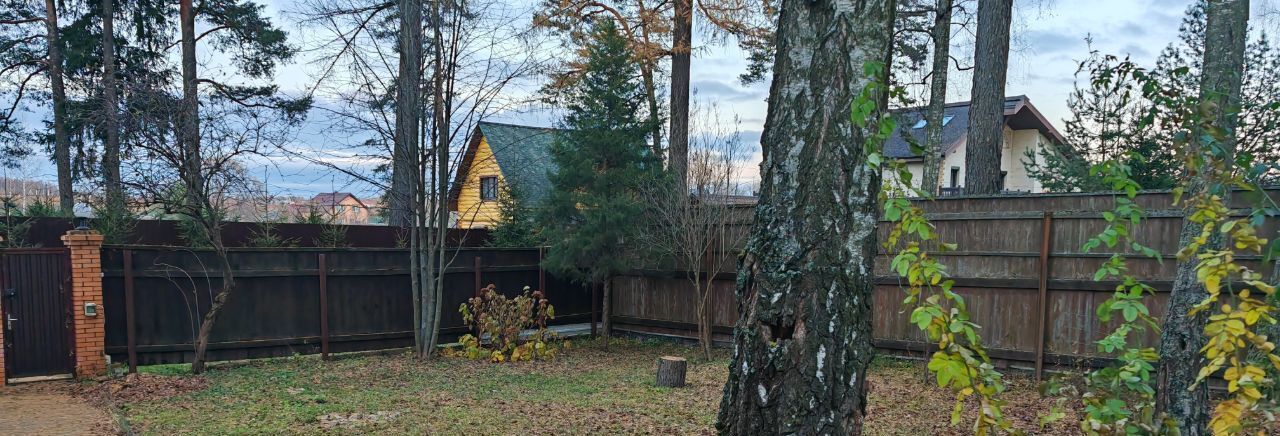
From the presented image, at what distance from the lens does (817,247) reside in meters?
2.23

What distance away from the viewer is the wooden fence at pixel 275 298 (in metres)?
7.63

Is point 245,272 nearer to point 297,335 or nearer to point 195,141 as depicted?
point 297,335

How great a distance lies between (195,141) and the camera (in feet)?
23.3

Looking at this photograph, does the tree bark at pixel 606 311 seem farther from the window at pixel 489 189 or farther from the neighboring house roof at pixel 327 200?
the neighboring house roof at pixel 327 200

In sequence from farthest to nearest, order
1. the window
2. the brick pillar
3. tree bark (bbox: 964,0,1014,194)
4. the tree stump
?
the window, tree bark (bbox: 964,0,1014,194), the brick pillar, the tree stump

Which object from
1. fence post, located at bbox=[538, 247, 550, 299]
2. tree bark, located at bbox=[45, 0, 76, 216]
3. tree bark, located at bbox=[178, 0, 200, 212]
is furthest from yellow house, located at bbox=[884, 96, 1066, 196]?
tree bark, located at bbox=[45, 0, 76, 216]

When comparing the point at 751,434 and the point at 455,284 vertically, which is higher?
the point at 751,434

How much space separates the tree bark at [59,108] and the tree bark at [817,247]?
13579 millimetres

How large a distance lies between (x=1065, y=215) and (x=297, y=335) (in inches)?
336

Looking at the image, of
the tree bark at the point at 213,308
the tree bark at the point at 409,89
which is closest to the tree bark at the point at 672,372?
the tree bark at the point at 409,89

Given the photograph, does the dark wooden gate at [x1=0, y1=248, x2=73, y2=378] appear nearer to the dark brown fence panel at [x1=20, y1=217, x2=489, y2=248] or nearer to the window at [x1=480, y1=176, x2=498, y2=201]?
the dark brown fence panel at [x1=20, y1=217, x2=489, y2=248]

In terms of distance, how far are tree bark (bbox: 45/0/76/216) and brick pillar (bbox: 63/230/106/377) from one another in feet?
19.8

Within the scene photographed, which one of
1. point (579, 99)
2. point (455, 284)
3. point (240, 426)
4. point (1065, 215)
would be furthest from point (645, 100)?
point (240, 426)

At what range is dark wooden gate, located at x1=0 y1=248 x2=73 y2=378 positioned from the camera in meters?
6.84
